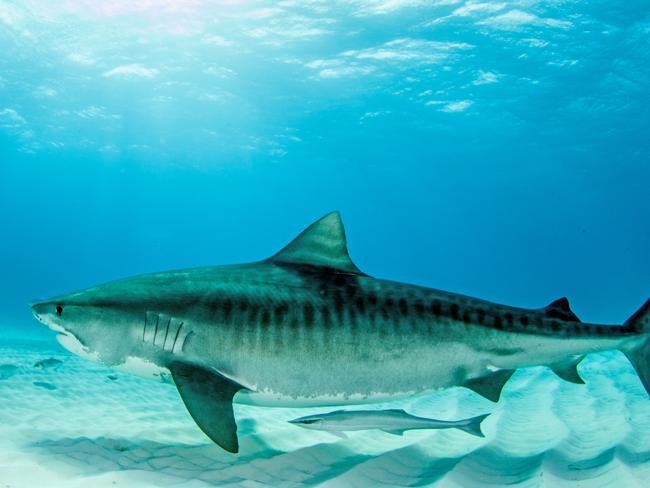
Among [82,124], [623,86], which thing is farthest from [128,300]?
[82,124]

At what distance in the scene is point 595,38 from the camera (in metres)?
22.5

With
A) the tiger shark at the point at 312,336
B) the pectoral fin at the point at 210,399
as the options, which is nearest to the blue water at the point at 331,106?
the tiger shark at the point at 312,336

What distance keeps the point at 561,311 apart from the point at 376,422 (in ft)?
5.22

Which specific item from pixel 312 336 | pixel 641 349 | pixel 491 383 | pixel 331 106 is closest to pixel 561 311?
pixel 641 349

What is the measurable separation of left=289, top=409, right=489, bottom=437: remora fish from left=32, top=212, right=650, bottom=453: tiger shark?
13 cm

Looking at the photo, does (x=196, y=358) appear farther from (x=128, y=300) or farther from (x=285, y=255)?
(x=285, y=255)

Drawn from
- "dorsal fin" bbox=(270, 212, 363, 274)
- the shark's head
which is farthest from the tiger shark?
"dorsal fin" bbox=(270, 212, 363, 274)

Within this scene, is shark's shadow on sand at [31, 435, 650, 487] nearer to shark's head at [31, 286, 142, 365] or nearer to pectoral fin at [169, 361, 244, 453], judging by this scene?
pectoral fin at [169, 361, 244, 453]

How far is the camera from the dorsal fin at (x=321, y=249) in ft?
12.7

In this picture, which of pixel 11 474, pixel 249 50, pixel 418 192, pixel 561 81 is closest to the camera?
pixel 11 474

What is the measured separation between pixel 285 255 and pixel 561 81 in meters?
29.2

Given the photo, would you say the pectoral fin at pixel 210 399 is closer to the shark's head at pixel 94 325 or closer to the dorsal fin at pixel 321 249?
the shark's head at pixel 94 325

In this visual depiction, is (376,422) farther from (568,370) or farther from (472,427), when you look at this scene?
(568,370)

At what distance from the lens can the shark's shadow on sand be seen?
3.17 meters
